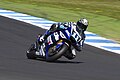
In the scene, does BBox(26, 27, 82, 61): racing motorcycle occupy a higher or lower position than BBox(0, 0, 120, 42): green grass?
higher

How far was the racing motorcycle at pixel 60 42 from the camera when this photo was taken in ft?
37.4

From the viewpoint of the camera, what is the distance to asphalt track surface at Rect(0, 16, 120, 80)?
9.15 m

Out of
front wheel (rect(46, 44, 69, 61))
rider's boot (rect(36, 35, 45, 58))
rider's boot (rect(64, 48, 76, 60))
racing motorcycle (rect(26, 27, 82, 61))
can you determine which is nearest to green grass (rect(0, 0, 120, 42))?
rider's boot (rect(64, 48, 76, 60))

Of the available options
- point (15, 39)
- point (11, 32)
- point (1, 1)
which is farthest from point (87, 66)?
point (1, 1)

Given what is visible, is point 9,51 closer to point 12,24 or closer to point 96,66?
point 96,66

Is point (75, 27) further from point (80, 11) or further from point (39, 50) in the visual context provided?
point (80, 11)

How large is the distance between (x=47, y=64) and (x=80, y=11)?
12.9 m

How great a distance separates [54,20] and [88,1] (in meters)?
8.83

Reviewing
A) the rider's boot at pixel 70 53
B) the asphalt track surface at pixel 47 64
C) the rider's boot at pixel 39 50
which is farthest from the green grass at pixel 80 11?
the rider's boot at pixel 39 50

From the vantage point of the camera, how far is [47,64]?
11.2 metres

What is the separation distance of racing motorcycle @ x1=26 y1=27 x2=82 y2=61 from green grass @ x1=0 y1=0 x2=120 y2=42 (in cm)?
628

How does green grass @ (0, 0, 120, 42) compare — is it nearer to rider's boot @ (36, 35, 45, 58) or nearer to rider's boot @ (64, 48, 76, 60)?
rider's boot @ (64, 48, 76, 60)

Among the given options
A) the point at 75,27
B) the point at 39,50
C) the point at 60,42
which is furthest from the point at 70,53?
the point at 39,50

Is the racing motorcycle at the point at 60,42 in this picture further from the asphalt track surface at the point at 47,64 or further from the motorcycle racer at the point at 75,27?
the asphalt track surface at the point at 47,64
